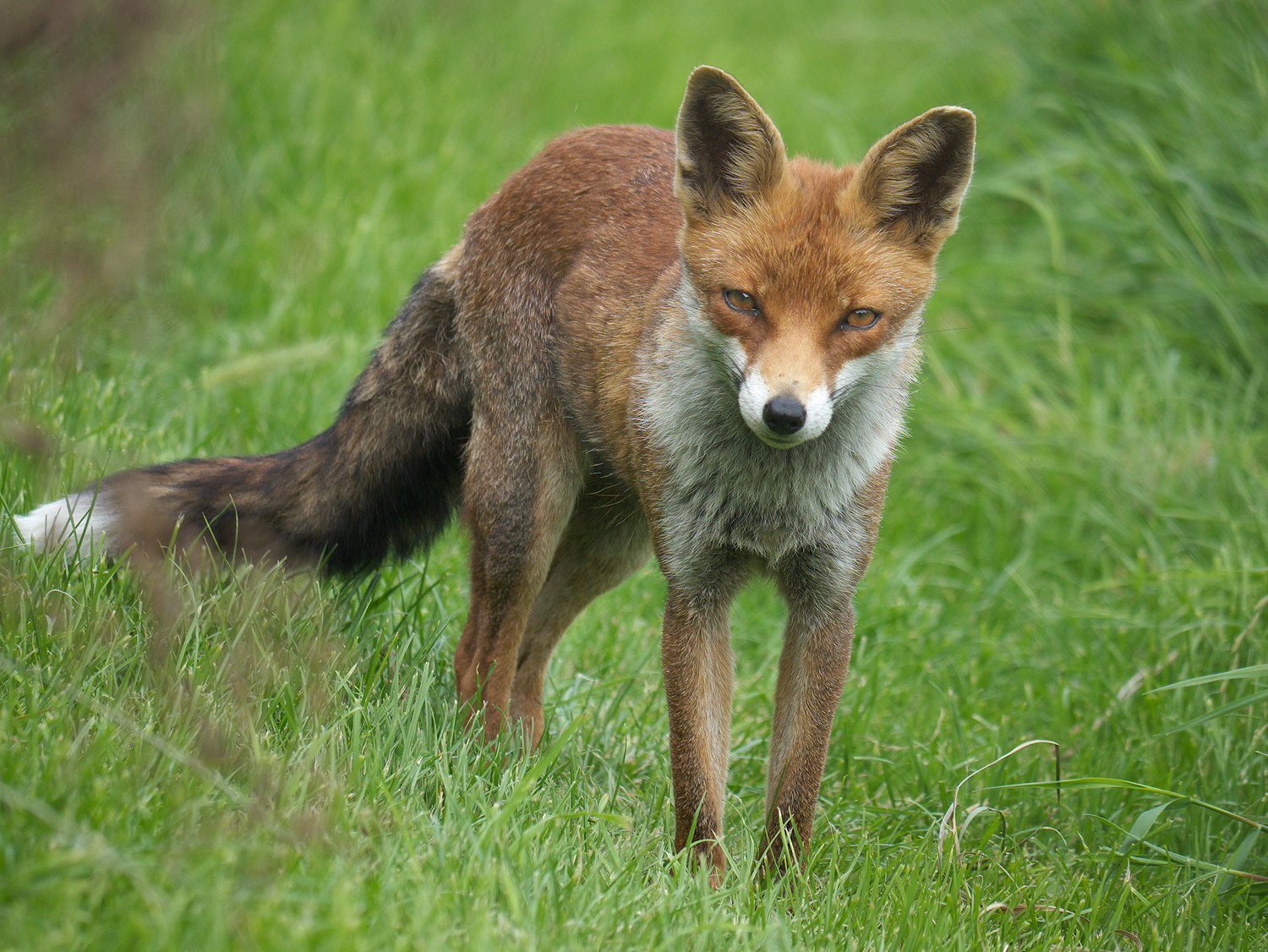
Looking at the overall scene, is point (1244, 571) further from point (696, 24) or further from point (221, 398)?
point (696, 24)

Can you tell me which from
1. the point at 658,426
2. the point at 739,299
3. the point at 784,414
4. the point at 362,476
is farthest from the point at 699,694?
the point at 362,476

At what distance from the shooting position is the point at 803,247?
3297 mm

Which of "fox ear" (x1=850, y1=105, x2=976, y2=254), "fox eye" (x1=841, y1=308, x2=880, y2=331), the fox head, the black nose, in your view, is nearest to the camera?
the black nose

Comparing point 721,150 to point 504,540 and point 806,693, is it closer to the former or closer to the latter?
point 504,540

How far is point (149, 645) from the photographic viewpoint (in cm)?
322

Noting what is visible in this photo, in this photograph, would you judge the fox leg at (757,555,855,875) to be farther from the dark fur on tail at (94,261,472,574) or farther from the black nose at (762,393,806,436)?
the dark fur on tail at (94,261,472,574)

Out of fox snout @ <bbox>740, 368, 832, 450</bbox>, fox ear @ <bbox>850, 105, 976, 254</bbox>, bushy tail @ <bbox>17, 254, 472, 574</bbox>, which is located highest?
fox ear @ <bbox>850, 105, 976, 254</bbox>

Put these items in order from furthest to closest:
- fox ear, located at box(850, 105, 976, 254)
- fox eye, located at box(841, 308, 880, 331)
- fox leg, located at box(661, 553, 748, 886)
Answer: fox leg, located at box(661, 553, 748, 886) < fox ear, located at box(850, 105, 976, 254) < fox eye, located at box(841, 308, 880, 331)

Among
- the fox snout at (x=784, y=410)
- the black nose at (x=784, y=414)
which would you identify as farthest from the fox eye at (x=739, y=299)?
the black nose at (x=784, y=414)

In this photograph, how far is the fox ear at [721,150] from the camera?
3494 millimetres

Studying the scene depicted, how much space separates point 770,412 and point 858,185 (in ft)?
2.92

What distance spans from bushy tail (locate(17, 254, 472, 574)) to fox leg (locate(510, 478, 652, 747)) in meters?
0.53

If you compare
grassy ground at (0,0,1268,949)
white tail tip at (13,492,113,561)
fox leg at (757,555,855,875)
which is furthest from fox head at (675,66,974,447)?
white tail tip at (13,492,113,561)

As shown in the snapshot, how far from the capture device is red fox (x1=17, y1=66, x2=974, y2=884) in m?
3.38
